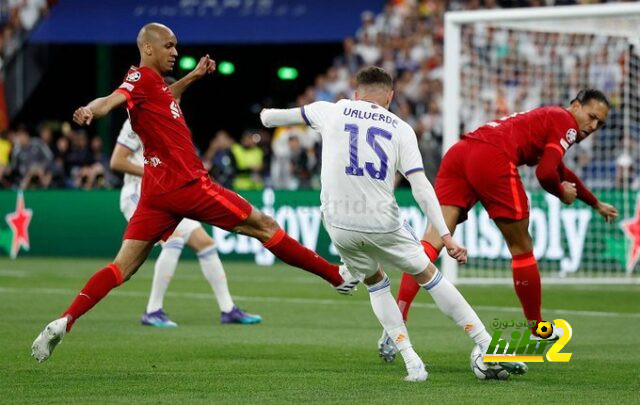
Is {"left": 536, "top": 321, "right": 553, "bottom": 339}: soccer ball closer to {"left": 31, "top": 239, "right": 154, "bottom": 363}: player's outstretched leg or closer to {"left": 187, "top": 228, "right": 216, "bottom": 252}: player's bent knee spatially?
{"left": 31, "top": 239, "right": 154, "bottom": 363}: player's outstretched leg

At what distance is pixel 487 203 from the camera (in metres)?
9.85

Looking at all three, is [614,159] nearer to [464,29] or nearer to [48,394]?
[464,29]

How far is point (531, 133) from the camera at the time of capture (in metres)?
9.95

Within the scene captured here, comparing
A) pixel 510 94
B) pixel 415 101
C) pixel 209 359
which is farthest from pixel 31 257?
pixel 209 359

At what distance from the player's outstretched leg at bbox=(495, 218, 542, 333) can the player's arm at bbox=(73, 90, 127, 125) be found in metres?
3.13

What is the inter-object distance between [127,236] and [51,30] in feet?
65.3

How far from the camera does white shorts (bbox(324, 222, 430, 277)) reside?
8.20m

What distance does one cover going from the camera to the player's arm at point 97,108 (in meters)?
8.07

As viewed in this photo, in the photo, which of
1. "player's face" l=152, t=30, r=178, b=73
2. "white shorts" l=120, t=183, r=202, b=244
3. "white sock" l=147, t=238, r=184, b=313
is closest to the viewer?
"player's face" l=152, t=30, r=178, b=73

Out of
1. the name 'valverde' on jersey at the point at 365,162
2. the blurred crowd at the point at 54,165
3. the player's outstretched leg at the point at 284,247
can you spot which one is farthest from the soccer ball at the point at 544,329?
the blurred crowd at the point at 54,165

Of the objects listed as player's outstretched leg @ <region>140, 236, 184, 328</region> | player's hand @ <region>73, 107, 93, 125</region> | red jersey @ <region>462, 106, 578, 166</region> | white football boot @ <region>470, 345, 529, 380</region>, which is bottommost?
player's outstretched leg @ <region>140, 236, 184, 328</region>

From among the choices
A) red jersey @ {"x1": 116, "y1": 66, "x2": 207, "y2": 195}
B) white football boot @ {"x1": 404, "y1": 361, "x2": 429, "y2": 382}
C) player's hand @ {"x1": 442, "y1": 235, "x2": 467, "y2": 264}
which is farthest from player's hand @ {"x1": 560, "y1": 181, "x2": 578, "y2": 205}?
red jersey @ {"x1": 116, "y1": 66, "x2": 207, "y2": 195}

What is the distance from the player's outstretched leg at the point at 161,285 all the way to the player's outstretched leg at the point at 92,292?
9.83 feet
